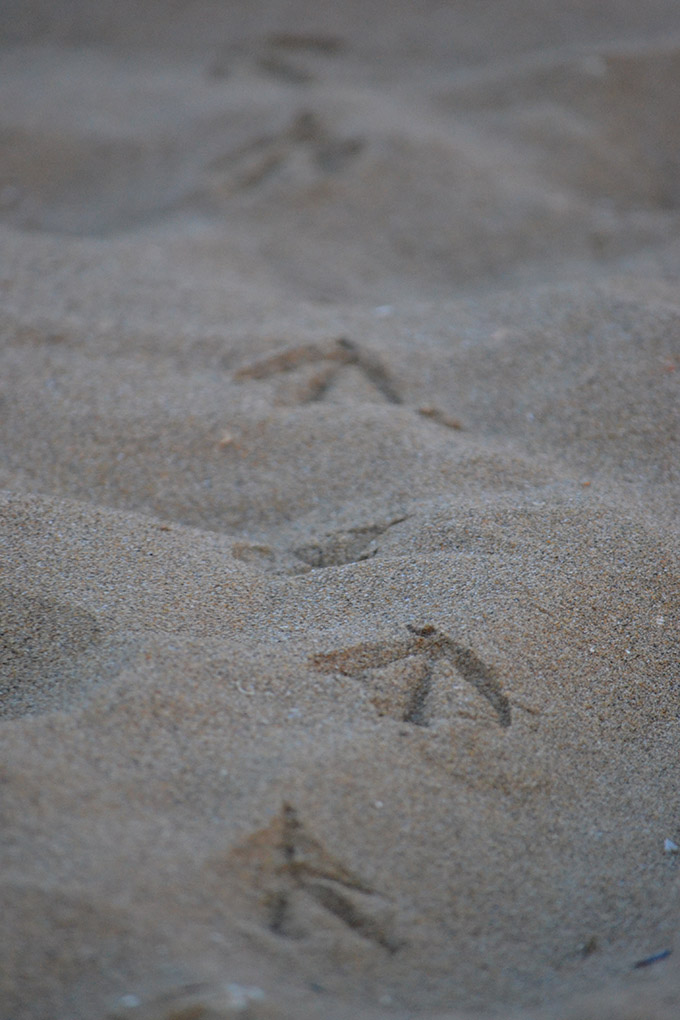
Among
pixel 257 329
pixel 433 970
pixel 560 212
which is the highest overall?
pixel 560 212

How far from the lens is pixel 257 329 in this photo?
253cm

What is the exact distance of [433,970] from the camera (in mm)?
1159

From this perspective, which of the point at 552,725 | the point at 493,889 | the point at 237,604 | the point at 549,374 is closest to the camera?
the point at 493,889

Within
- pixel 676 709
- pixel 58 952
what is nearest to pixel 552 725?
pixel 676 709

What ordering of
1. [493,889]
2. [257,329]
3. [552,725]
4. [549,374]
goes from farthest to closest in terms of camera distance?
[257,329] < [549,374] < [552,725] < [493,889]

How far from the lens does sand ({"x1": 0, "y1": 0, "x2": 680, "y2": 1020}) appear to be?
1159 millimetres

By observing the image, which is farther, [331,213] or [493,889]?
[331,213]

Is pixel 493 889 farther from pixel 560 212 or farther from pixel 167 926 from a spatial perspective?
pixel 560 212

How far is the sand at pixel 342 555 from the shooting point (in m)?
1.16

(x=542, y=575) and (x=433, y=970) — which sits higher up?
(x=542, y=575)

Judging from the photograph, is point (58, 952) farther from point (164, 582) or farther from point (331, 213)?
point (331, 213)

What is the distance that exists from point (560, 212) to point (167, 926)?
2.96 meters

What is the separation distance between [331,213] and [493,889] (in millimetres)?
2587

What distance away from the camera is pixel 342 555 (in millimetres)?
1814
